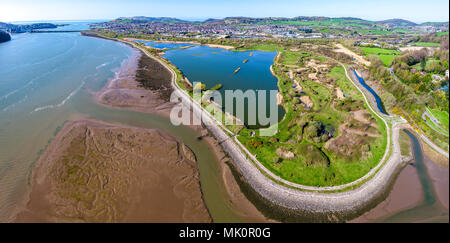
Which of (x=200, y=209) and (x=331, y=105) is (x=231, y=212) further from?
(x=331, y=105)

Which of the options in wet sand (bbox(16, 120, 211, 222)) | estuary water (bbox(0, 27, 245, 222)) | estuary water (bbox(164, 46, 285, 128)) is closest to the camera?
wet sand (bbox(16, 120, 211, 222))

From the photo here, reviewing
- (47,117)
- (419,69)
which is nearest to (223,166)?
(47,117)

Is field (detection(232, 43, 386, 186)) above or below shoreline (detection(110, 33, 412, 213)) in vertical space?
above

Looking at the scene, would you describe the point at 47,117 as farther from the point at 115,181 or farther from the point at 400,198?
the point at 400,198

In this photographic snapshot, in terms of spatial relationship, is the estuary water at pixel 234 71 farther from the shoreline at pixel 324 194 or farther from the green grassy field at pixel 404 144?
the green grassy field at pixel 404 144

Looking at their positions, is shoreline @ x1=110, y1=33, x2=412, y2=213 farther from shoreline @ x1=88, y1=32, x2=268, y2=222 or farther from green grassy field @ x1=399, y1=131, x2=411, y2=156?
green grassy field @ x1=399, y1=131, x2=411, y2=156

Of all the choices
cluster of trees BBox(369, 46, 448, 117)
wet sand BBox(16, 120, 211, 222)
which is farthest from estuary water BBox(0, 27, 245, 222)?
cluster of trees BBox(369, 46, 448, 117)
